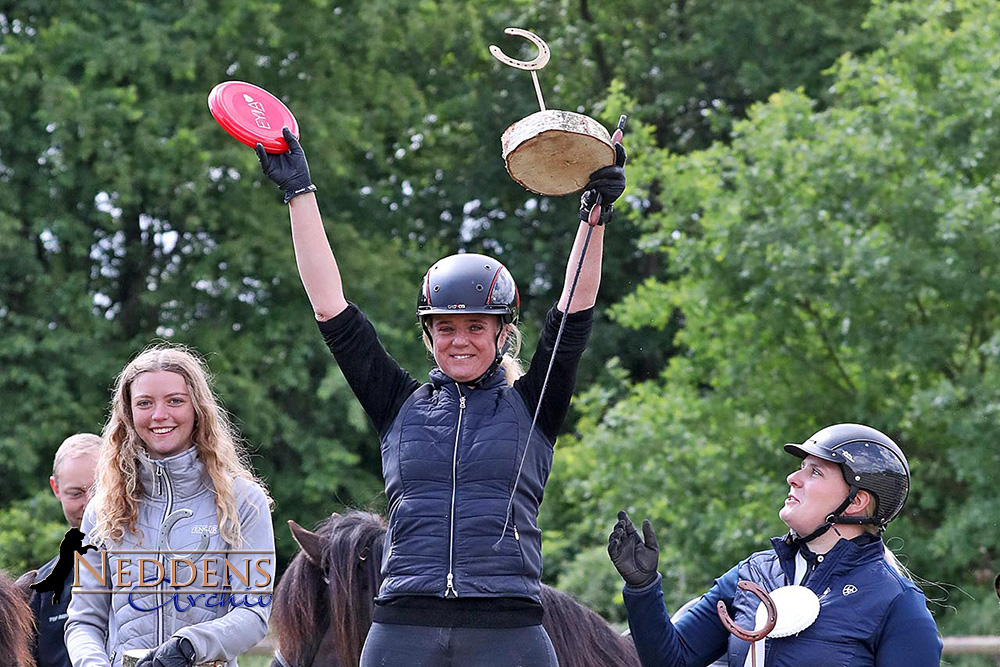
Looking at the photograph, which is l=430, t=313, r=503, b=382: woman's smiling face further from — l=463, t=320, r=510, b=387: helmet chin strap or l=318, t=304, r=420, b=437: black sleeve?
l=318, t=304, r=420, b=437: black sleeve

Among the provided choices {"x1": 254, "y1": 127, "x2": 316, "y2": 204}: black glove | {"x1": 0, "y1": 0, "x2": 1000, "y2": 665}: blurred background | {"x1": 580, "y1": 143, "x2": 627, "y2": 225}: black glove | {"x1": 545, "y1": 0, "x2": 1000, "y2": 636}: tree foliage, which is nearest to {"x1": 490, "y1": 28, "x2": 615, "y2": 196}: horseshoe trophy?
{"x1": 580, "y1": 143, "x2": 627, "y2": 225}: black glove

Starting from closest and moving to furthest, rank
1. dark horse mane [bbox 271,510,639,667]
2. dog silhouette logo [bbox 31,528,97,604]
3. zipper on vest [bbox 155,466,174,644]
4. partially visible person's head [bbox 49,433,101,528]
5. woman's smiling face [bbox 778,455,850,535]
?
woman's smiling face [bbox 778,455,850,535]
zipper on vest [bbox 155,466,174,644]
dog silhouette logo [bbox 31,528,97,604]
dark horse mane [bbox 271,510,639,667]
partially visible person's head [bbox 49,433,101,528]

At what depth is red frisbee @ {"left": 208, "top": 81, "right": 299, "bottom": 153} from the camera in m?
3.95

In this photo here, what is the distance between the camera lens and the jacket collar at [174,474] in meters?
4.28

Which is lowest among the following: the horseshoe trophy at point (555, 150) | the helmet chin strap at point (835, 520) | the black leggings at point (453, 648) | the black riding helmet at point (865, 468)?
the black leggings at point (453, 648)

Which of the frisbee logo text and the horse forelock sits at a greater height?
the frisbee logo text

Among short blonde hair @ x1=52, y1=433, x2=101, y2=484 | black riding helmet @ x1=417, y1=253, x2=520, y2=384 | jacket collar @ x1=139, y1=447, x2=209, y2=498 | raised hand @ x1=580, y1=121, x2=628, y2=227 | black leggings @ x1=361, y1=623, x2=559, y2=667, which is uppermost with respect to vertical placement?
raised hand @ x1=580, y1=121, x2=628, y2=227

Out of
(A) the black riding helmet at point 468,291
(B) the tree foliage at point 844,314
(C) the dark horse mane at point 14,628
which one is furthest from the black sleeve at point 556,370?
(B) the tree foliage at point 844,314

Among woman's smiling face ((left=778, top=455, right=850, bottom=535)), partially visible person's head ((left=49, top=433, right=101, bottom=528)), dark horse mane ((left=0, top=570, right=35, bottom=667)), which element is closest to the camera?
woman's smiling face ((left=778, top=455, right=850, bottom=535))

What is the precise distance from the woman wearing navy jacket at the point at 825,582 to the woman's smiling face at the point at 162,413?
138 centimetres

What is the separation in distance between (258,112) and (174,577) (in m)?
1.34

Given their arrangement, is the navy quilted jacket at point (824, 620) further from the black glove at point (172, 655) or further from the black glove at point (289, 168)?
the black glove at point (289, 168)

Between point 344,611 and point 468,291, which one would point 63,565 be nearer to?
point 344,611

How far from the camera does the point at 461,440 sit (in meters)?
3.76
